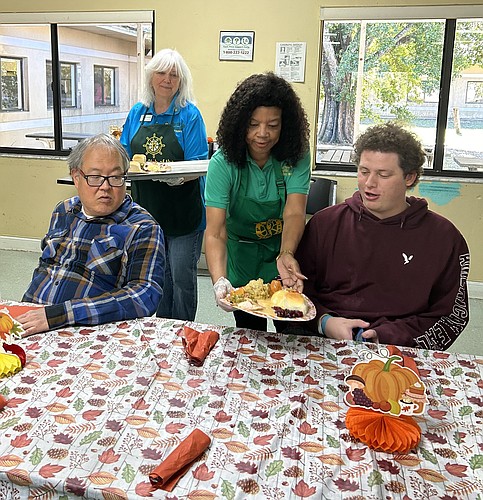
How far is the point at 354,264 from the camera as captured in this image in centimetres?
181

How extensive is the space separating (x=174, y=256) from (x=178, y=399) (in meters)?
1.55

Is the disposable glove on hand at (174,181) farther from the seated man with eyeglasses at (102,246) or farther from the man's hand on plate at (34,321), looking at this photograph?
the man's hand on plate at (34,321)

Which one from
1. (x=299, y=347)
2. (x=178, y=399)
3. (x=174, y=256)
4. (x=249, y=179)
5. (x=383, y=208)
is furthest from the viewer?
(x=174, y=256)

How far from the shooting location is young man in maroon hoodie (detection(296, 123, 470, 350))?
1708 millimetres

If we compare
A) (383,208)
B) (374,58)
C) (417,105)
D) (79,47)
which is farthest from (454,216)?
(79,47)

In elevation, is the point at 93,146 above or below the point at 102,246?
above

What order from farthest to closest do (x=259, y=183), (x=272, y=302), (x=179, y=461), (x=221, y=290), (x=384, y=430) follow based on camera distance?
1. (x=259, y=183)
2. (x=221, y=290)
3. (x=272, y=302)
4. (x=384, y=430)
5. (x=179, y=461)

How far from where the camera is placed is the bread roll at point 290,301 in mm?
1538

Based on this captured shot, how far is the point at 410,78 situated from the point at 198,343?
3.10 metres

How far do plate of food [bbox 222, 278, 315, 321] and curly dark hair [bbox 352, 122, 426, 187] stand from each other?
0.50 metres

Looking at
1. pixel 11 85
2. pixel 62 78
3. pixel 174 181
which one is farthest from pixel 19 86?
pixel 174 181

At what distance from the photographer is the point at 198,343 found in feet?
4.82

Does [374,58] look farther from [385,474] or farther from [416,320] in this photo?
[385,474]

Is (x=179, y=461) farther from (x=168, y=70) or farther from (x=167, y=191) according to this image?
(x=168, y=70)
